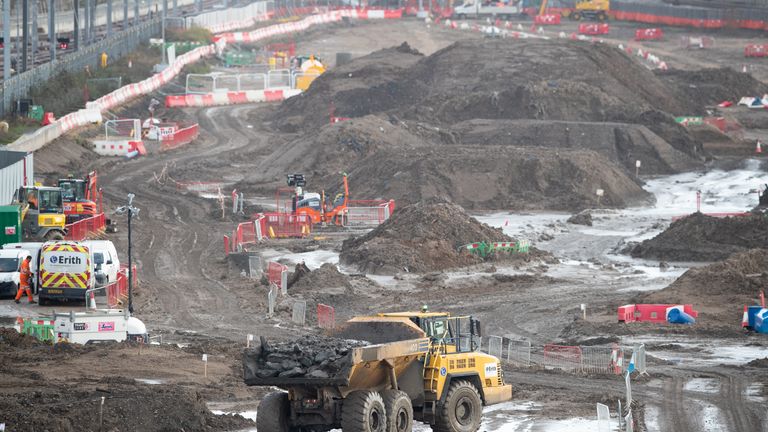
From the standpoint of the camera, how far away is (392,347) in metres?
20.8

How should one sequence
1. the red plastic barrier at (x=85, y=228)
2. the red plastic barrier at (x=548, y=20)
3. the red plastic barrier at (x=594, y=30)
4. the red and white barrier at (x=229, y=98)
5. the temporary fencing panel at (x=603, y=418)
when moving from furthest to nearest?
the red plastic barrier at (x=548, y=20)
the red plastic barrier at (x=594, y=30)
the red and white barrier at (x=229, y=98)
the red plastic barrier at (x=85, y=228)
the temporary fencing panel at (x=603, y=418)

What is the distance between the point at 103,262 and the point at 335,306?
6.66 metres

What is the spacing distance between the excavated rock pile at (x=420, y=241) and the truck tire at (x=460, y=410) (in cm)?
2160

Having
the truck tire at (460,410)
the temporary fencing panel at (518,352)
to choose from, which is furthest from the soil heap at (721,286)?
the truck tire at (460,410)

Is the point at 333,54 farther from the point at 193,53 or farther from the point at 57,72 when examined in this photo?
the point at 57,72

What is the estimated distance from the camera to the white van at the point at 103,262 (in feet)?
123

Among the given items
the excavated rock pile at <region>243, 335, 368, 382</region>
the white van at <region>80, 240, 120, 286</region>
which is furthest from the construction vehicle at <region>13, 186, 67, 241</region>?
the excavated rock pile at <region>243, 335, 368, 382</region>

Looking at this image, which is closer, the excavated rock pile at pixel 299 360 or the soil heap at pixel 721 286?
the excavated rock pile at pixel 299 360

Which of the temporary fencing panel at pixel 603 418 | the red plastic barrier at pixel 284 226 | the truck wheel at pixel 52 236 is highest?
the temporary fencing panel at pixel 603 418

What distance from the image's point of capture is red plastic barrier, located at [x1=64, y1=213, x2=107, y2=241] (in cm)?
4681

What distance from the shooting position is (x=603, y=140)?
221ft

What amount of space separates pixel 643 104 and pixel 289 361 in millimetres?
58756

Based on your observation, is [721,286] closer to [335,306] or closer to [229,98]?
[335,306]

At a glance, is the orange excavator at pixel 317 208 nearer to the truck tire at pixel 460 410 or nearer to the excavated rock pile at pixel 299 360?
the truck tire at pixel 460 410
